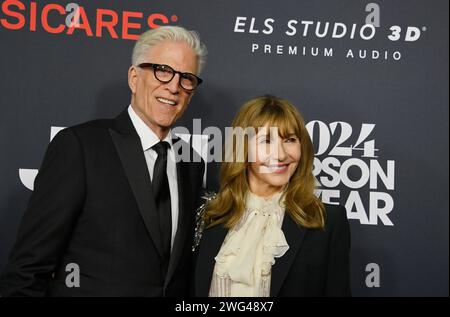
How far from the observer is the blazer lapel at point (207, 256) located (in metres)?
2.00

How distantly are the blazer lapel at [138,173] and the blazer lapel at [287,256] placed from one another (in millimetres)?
411

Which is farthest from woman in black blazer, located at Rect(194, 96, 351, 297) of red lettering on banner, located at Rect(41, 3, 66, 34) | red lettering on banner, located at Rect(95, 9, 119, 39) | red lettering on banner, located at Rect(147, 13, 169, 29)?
red lettering on banner, located at Rect(41, 3, 66, 34)

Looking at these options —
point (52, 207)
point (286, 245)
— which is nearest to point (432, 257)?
point (286, 245)

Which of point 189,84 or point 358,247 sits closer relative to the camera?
point 189,84

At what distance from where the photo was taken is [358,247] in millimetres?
2582

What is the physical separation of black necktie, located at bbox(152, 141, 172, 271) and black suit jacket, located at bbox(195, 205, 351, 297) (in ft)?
0.58

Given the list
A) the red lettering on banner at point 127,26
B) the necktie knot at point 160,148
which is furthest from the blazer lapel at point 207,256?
the red lettering on banner at point 127,26

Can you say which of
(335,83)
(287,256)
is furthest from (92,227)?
(335,83)

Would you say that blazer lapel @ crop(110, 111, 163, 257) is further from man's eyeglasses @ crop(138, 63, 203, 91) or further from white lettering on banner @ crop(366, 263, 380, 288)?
white lettering on banner @ crop(366, 263, 380, 288)

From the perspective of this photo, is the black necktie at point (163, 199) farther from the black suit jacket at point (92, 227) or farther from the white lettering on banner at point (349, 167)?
the white lettering on banner at point (349, 167)

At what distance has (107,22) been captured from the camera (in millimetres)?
2547

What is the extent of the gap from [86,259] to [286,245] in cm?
70
